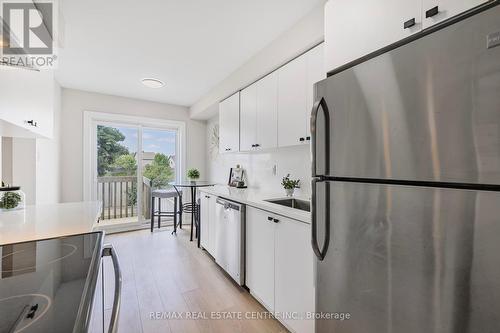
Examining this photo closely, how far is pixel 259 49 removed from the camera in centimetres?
235

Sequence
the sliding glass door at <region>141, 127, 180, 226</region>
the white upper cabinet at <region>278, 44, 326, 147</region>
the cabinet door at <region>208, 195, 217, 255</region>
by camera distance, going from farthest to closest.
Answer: the sliding glass door at <region>141, 127, 180, 226</region>, the cabinet door at <region>208, 195, 217, 255</region>, the white upper cabinet at <region>278, 44, 326, 147</region>

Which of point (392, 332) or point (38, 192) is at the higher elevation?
point (38, 192)

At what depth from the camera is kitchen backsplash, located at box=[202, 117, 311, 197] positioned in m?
2.25

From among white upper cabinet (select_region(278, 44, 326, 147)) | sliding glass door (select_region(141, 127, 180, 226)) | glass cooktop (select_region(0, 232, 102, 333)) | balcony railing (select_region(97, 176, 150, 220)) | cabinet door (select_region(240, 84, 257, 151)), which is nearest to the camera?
glass cooktop (select_region(0, 232, 102, 333))

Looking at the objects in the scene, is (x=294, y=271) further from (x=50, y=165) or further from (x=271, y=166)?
(x=50, y=165)

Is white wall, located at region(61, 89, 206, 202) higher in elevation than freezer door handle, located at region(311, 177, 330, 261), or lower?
higher

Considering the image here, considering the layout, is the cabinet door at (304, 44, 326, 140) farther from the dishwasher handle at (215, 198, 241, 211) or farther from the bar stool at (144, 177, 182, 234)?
the bar stool at (144, 177, 182, 234)

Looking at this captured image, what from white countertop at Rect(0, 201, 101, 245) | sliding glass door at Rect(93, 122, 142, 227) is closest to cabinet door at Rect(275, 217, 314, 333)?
white countertop at Rect(0, 201, 101, 245)

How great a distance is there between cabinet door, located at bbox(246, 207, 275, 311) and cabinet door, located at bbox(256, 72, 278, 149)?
756 millimetres

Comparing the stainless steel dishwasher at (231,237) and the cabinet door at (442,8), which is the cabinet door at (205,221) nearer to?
the stainless steel dishwasher at (231,237)

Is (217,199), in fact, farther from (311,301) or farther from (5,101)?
(5,101)

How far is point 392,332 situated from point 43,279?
1311mm

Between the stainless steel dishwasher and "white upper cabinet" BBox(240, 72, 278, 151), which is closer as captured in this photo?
the stainless steel dishwasher

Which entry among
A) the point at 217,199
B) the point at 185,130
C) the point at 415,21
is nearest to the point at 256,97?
the point at 217,199
